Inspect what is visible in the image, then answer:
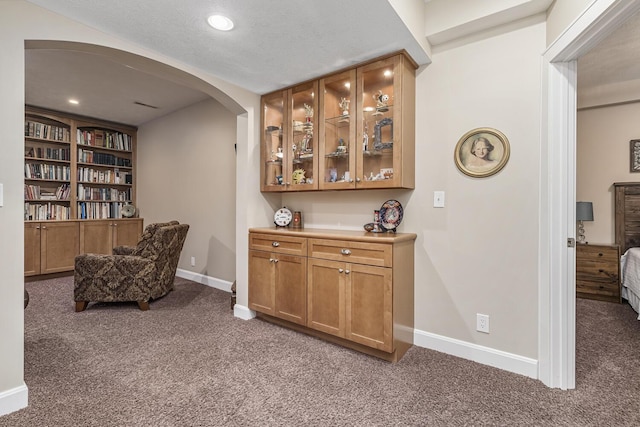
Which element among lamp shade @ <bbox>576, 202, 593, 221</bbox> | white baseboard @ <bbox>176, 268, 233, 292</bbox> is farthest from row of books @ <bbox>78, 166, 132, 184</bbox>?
lamp shade @ <bbox>576, 202, 593, 221</bbox>

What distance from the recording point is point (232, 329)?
2.72 m

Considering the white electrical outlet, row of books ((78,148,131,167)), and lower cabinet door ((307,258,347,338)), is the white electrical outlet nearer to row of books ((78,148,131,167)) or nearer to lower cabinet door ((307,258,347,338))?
lower cabinet door ((307,258,347,338))

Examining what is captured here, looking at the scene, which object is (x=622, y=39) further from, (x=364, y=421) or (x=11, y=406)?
(x=11, y=406)

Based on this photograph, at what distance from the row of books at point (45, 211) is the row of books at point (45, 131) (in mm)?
Result: 1003

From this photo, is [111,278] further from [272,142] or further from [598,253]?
[598,253]

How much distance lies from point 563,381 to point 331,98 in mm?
2571

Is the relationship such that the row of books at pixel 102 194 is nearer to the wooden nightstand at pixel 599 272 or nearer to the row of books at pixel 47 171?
the row of books at pixel 47 171

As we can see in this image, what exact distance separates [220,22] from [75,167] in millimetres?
4371

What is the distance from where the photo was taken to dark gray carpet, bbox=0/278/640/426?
62.6 inches

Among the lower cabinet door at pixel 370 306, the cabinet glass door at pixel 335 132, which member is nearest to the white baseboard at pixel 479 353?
the lower cabinet door at pixel 370 306

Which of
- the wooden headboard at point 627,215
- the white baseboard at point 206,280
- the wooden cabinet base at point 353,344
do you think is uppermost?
the wooden headboard at point 627,215

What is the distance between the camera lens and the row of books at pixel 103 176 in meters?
4.93

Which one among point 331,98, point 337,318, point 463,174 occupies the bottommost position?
point 337,318

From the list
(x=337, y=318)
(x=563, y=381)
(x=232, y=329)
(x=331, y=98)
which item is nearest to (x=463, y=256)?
(x=563, y=381)
